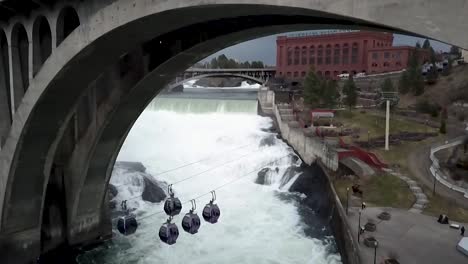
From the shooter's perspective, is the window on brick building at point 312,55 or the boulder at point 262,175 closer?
the boulder at point 262,175

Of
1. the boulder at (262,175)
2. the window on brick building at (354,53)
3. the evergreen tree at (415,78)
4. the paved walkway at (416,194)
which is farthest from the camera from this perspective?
the window on brick building at (354,53)

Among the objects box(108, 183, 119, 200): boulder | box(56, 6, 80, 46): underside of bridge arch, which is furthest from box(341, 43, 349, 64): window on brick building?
box(56, 6, 80, 46): underside of bridge arch

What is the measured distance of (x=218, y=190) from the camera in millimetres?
26609

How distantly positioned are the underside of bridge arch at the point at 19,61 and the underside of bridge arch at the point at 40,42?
62 cm

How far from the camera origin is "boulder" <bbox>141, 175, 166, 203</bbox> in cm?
2258

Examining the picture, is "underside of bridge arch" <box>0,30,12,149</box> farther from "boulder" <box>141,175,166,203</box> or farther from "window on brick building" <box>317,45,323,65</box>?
"window on brick building" <box>317,45,323,65</box>

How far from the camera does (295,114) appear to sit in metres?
40.1

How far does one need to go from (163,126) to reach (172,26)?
33636 millimetres

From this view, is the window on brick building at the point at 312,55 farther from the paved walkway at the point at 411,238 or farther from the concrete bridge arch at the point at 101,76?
the concrete bridge arch at the point at 101,76

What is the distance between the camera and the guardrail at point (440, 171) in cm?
2099

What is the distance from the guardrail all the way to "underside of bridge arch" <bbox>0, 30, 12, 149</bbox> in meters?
20.2

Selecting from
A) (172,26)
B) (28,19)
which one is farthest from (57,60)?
(172,26)

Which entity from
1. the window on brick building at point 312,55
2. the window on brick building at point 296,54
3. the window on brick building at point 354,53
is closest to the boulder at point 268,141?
the window on brick building at point 354,53

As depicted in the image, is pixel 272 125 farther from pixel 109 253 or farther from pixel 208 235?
pixel 109 253
